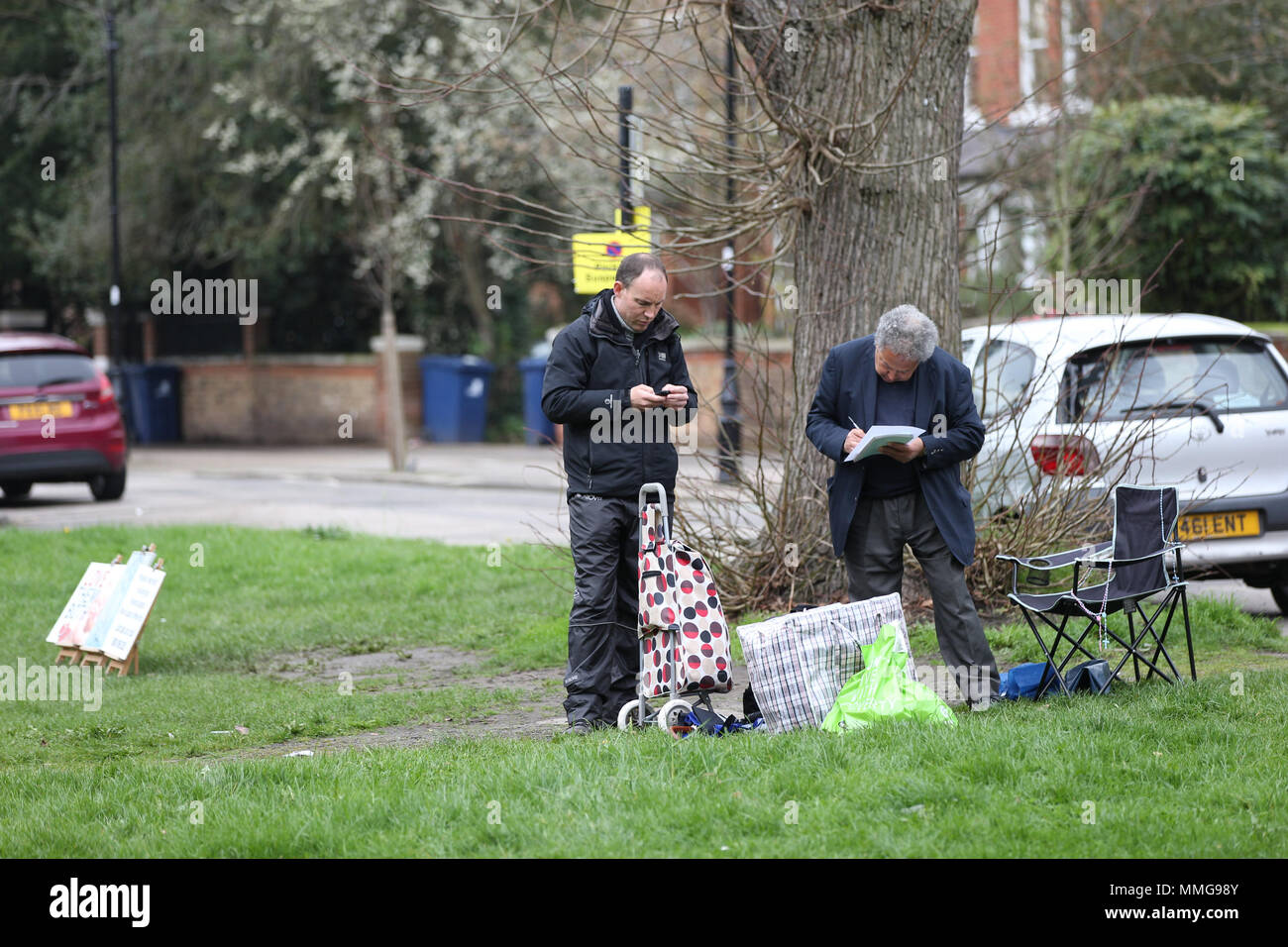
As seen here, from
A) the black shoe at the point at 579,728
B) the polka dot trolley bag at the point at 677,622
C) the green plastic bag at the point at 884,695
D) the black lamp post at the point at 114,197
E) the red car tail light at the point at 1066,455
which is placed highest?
the black lamp post at the point at 114,197

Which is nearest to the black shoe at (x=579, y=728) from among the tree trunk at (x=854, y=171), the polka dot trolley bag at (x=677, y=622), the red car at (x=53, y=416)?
the polka dot trolley bag at (x=677, y=622)

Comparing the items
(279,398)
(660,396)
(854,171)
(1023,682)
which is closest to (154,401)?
(279,398)

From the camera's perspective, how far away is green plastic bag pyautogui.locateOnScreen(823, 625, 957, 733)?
18.6 ft

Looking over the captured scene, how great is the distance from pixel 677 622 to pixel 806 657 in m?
0.56

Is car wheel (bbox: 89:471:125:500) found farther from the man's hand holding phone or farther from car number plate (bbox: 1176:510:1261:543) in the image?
the man's hand holding phone

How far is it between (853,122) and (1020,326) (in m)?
1.87

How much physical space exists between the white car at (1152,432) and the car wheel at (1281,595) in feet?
1.93

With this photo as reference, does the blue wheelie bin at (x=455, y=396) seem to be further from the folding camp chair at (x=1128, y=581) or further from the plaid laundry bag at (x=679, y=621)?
the plaid laundry bag at (x=679, y=621)

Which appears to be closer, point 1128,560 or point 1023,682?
point 1128,560

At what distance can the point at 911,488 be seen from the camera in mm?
6363

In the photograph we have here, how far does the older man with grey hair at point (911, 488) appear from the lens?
6289 mm

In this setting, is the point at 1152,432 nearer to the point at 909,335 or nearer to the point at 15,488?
the point at 909,335
